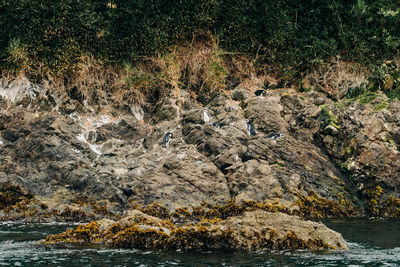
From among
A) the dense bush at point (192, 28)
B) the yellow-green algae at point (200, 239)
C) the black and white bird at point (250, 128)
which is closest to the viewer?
the yellow-green algae at point (200, 239)

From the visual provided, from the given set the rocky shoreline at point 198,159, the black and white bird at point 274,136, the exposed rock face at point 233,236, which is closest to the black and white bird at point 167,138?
the rocky shoreline at point 198,159

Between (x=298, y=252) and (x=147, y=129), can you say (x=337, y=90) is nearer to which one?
(x=147, y=129)

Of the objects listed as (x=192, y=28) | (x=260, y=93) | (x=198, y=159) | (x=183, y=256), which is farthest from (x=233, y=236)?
(x=192, y=28)

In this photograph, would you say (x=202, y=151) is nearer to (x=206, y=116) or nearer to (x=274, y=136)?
(x=206, y=116)

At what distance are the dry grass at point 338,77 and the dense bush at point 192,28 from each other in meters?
0.41

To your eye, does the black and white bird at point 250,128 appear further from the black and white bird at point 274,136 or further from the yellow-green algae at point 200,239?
the yellow-green algae at point 200,239

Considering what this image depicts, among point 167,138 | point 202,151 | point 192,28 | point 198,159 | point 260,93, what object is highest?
point 192,28

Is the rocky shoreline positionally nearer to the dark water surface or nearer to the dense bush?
the dark water surface

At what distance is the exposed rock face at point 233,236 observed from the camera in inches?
279

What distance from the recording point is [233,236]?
7.11 meters

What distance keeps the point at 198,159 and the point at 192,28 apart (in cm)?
658

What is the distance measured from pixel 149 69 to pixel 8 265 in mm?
11523

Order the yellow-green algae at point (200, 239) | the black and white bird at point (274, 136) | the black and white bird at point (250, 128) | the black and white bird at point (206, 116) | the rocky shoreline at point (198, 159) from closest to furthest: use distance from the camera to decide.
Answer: the yellow-green algae at point (200, 239) → the rocky shoreline at point (198, 159) → the black and white bird at point (274, 136) → the black and white bird at point (250, 128) → the black and white bird at point (206, 116)

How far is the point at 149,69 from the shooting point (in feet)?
54.9
